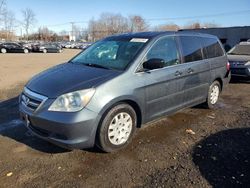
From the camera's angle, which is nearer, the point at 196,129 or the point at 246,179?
the point at 246,179

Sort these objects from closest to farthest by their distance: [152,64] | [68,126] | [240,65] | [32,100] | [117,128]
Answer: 1. [68,126]
2. [32,100]
3. [117,128]
4. [152,64]
5. [240,65]

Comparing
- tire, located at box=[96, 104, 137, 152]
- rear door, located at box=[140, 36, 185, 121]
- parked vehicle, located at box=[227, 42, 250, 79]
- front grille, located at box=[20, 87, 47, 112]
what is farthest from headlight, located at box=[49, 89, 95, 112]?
parked vehicle, located at box=[227, 42, 250, 79]

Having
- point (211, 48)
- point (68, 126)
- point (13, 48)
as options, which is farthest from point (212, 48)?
point (13, 48)

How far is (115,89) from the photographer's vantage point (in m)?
3.96

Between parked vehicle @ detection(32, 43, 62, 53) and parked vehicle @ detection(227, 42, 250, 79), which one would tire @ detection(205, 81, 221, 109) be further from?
parked vehicle @ detection(32, 43, 62, 53)

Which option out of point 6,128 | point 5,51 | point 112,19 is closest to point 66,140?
point 6,128

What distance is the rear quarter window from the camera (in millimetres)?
6082

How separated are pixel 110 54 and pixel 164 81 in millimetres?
1035

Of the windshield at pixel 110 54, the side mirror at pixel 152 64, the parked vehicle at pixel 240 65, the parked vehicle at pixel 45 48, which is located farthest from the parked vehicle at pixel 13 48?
the side mirror at pixel 152 64

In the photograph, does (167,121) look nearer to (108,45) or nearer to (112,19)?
(108,45)

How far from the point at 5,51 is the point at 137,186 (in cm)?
3863

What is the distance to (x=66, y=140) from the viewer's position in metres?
3.71

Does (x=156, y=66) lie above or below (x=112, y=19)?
below

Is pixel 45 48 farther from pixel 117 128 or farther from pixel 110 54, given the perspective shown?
pixel 117 128
